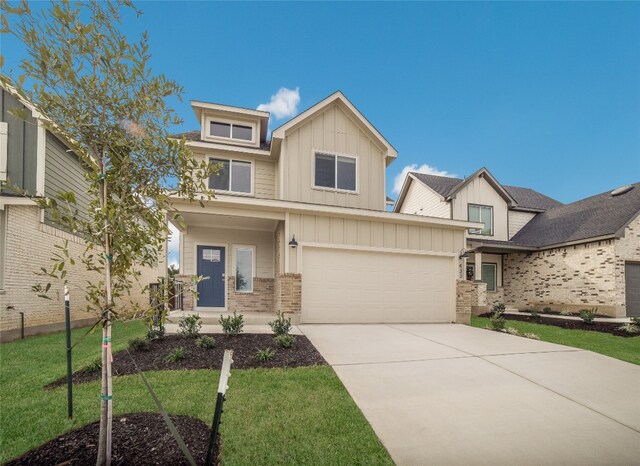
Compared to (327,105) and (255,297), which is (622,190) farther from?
(255,297)

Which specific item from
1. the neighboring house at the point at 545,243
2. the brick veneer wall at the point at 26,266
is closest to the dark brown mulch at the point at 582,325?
the neighboring house at the point at 545,243

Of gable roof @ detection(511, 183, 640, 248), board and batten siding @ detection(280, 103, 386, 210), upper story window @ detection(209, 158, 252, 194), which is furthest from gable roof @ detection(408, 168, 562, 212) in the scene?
upper story window @ detection(209, 158, 252, 194)

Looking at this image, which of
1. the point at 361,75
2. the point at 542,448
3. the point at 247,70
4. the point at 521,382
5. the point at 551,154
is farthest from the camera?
the point at 551,154

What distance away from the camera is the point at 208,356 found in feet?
16.9

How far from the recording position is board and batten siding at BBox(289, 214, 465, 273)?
8.76 m

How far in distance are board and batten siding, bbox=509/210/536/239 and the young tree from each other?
18802mm

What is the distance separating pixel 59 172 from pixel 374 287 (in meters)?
10.3

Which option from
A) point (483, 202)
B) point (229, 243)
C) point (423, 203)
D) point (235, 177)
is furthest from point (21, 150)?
point (483, 202)

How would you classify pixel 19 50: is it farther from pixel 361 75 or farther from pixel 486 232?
pixel 486 232

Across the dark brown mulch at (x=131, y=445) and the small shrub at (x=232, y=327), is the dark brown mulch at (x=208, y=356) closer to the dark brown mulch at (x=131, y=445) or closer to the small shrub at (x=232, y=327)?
the small shrub at (x=232, y=327)

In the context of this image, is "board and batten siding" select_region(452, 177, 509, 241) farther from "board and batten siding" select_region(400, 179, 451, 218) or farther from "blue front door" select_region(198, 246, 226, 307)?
"blue front door" select_region(198, 246, 226, 307)

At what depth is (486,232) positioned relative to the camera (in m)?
15.8

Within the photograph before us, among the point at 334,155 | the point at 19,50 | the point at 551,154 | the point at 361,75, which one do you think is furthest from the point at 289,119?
the point at 551,154

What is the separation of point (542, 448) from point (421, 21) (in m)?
13.1
